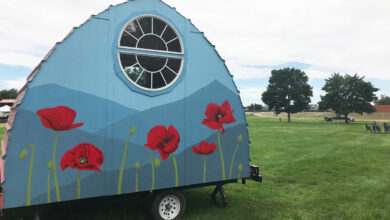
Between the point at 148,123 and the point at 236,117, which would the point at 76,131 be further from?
the point at 236,117

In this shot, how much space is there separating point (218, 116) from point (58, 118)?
3159mm

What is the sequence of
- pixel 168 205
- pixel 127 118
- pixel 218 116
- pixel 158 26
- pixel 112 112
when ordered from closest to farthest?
pixel 112 112, pixel 127 118, pixel 158 26, pixel 168 205, pixel 218 116

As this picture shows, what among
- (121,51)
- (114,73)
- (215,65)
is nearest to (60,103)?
(114,73)

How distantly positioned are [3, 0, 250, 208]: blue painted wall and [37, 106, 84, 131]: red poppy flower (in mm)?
78

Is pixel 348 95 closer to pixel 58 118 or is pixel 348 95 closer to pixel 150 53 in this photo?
pixel 150 53

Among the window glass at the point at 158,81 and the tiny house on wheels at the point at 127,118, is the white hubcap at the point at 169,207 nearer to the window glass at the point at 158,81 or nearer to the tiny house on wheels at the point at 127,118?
the tiny house on wheels at the point at 127,118

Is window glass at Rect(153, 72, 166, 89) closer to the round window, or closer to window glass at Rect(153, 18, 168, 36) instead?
the round window

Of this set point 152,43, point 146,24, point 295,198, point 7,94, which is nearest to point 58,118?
point 152,43

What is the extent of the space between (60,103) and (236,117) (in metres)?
3.62

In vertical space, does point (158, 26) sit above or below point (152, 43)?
above

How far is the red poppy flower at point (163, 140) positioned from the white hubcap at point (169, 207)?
98cm

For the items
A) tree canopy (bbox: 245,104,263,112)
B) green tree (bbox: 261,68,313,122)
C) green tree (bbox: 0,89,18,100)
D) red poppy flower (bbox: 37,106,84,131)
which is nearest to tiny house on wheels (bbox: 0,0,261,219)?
red poppy flower (bbox: 37,106,84,131)

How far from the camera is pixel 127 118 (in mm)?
4648

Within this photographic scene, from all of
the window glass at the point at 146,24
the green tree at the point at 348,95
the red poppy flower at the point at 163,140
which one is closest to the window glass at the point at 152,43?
the window glass at the point at 146,24
